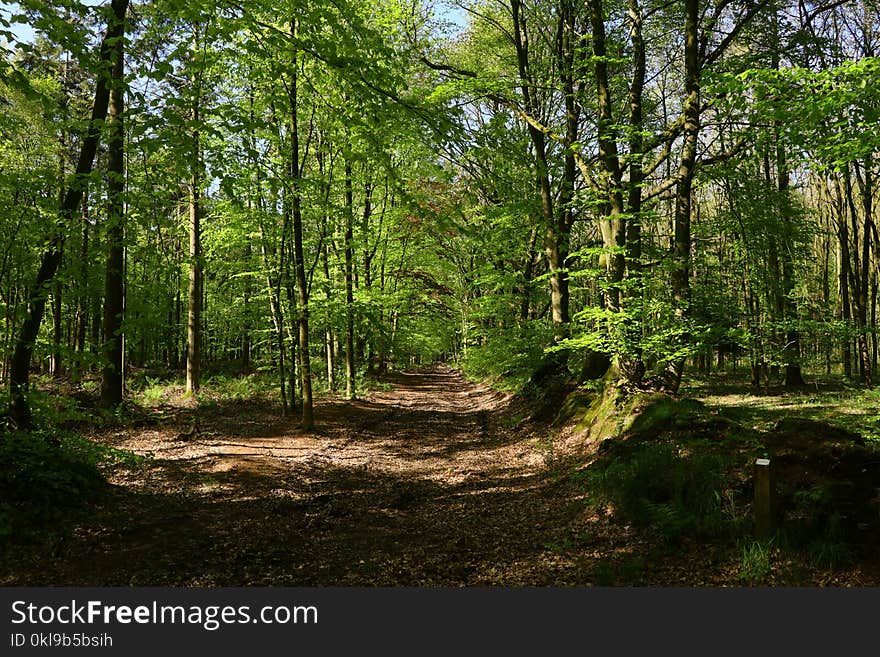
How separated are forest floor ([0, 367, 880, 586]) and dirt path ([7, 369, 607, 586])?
0.07 feet

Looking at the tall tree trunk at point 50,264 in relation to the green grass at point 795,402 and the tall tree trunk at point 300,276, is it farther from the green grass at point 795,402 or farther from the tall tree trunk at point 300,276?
the green grass at point 795,402

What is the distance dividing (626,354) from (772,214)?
7901mm

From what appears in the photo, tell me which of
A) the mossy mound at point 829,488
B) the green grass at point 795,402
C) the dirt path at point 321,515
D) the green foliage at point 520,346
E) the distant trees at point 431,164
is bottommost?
the dirt path at point 321,515

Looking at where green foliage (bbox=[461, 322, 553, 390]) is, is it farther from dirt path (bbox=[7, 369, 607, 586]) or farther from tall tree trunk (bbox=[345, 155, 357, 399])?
tall tree trunk (bbox=[345, 155, 357, 399])

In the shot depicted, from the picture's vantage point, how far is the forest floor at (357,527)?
4520 mm

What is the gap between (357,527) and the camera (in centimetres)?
613

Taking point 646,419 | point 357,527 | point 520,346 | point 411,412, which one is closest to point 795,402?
point 520,346

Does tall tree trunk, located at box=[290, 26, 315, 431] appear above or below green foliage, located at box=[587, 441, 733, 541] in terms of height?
above

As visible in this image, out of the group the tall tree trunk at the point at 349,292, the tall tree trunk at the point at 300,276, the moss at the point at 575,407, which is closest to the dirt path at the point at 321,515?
the tall tree trunk at the point at 300,276

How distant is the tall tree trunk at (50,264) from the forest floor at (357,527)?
1.54 metres

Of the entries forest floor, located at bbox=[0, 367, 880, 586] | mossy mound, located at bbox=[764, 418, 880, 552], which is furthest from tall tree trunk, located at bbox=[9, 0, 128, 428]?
mossy mound, located at bbox=[764, 418, 880, 552]

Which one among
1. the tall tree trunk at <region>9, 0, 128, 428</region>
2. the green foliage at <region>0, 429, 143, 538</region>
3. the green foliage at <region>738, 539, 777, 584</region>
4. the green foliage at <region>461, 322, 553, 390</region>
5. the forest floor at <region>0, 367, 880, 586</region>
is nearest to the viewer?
the green foliage at <region>738, 539, 777, 584</region>

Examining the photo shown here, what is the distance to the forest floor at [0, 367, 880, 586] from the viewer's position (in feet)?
14.8

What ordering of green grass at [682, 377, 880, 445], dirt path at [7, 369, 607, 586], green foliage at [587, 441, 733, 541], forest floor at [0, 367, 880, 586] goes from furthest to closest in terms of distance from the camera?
green grass at [682, 377, 880, 445]
green foliage at [587, 441, 733, 541]
dirt path at [7, 369, 607, 586]
forest floor at [0, 367, 880, 586]
